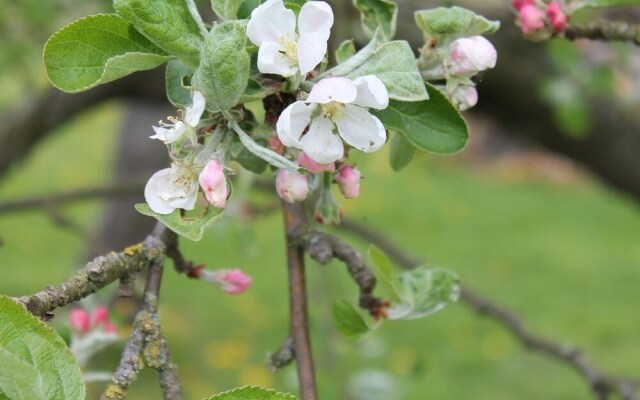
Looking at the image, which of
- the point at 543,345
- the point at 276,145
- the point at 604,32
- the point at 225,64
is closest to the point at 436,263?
the point at 543,345

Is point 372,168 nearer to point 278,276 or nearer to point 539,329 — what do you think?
point 278,276

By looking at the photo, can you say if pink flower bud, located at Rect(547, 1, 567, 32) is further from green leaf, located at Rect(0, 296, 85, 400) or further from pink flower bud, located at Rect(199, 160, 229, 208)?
green leaf, located at Rect(0, 296, 85, 400)

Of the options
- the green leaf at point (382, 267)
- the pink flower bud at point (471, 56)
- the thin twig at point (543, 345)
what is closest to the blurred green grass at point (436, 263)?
the thin twig at point (543, 345)

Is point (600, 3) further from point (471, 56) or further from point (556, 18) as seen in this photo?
point (471, 56)

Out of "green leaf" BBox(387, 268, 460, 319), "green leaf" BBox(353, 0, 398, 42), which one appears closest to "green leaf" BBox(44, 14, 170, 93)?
"green leaf" BBox(353, 0, 398, 42)

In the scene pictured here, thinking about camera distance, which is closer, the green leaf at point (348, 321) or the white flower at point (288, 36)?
the white flower at point (288, 36)

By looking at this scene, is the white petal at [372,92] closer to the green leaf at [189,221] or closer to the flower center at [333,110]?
the flower center at [333,110]

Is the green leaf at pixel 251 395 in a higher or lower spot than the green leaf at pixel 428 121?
lower
